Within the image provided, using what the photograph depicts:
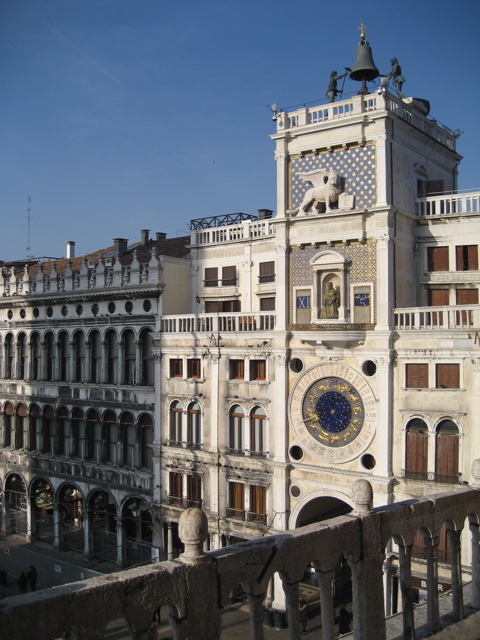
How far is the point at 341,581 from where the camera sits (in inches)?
1342

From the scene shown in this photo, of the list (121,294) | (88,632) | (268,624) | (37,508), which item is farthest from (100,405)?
(88,632)

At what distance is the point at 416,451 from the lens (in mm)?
28375

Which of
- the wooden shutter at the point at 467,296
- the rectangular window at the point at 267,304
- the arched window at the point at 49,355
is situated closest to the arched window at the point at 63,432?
the arched window at the point at 49,355

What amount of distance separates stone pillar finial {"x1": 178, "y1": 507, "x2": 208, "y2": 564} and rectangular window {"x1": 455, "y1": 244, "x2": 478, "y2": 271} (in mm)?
22492

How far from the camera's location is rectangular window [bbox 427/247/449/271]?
31.3 metres

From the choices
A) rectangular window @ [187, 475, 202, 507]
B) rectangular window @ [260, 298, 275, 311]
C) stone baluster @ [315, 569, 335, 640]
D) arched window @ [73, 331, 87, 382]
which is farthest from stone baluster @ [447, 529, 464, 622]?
arched window @ [73, 331, 87, 382]

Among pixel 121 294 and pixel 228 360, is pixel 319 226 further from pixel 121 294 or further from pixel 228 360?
pixel 121 294

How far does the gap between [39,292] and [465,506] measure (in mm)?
34357

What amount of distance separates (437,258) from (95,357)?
22.1 m

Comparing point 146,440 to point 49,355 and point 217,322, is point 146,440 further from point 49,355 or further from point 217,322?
point 49,355

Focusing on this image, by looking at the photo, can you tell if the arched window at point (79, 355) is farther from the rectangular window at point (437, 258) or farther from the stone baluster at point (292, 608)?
the stone baluster at point (292, 608)

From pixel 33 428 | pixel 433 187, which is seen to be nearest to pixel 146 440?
pixel 33 428

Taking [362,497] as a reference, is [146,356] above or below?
above

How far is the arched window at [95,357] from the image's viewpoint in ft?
137
